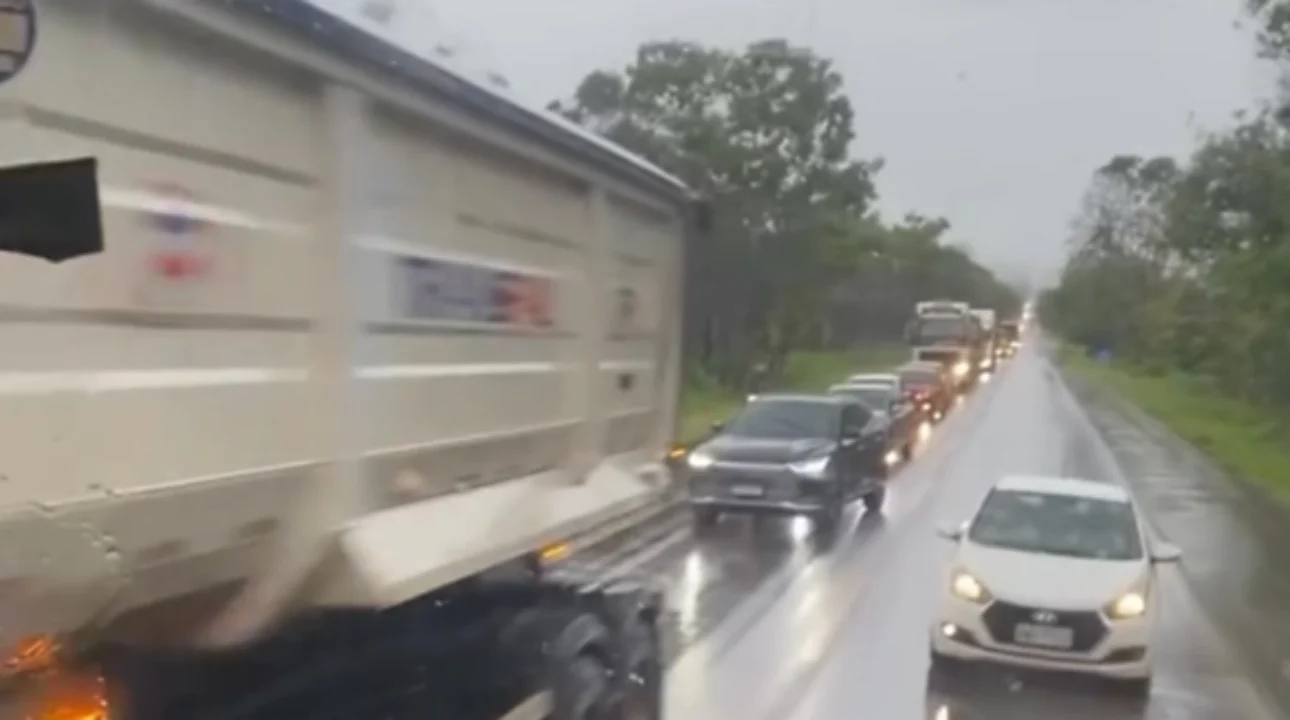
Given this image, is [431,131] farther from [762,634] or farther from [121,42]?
[762,634]

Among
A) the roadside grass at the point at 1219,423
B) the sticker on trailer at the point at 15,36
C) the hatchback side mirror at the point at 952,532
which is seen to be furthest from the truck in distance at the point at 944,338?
the sticker on trailer at the point at 15,36

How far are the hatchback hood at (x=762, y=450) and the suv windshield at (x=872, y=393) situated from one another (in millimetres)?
10523

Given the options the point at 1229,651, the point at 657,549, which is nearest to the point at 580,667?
the point at 1229,651

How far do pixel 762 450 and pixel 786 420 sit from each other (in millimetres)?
1410

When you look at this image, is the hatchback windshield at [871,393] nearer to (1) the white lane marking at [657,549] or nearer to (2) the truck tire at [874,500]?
(2) the truck tire at [874,500]

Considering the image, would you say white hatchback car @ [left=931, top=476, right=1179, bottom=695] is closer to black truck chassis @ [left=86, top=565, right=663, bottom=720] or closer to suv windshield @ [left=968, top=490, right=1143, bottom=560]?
suv windshield @ [left=968, top=490, right=1143, bottom=560]

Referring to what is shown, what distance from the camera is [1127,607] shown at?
13.9m

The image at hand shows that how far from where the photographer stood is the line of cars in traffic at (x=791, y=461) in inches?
939

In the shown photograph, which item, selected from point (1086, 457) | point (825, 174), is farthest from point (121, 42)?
point (825, 174)

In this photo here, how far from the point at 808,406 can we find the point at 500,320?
19.3 metres

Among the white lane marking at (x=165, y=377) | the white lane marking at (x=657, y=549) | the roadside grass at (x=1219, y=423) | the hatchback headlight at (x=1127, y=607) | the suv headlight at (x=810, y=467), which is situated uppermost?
the white lane marking at (x=165, y=377)

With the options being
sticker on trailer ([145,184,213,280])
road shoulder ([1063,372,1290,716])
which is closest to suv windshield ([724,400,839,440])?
road shoulder ([1063,372,1290,716])

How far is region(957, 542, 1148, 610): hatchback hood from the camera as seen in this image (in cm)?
1395

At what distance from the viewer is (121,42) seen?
4.03m
